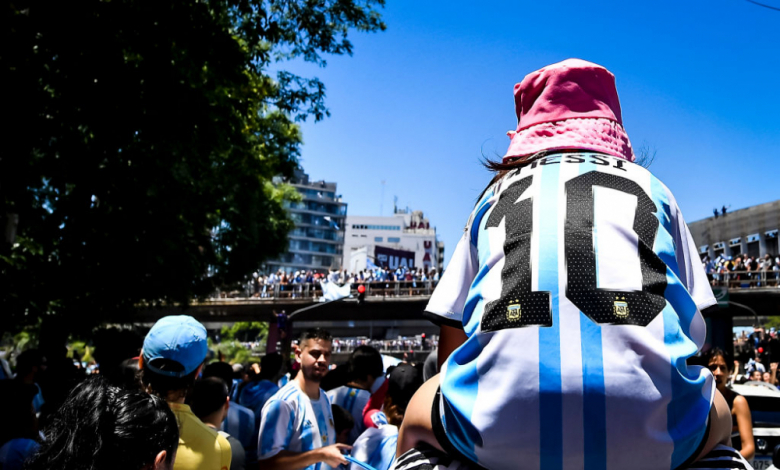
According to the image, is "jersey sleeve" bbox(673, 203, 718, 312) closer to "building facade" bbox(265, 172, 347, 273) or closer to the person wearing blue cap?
the person wearing blue cap

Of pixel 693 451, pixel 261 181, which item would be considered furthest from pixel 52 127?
pixel 261 181

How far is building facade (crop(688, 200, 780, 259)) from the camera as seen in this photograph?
55.3 metres

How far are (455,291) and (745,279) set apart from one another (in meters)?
38.4

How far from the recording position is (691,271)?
1720mm

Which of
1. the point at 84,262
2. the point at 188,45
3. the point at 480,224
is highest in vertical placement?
the point at 188,45

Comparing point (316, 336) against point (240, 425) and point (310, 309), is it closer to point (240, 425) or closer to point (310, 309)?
point (240, 425)

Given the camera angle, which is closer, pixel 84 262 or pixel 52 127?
pixel 52 127

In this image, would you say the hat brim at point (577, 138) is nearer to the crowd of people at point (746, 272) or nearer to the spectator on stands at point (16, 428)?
the spectator on stands at point (16, 428)

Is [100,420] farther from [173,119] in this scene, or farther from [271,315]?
[271,315]

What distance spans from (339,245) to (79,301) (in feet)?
403

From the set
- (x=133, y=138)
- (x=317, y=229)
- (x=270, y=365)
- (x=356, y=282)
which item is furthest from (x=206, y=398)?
(x=317, y=229)

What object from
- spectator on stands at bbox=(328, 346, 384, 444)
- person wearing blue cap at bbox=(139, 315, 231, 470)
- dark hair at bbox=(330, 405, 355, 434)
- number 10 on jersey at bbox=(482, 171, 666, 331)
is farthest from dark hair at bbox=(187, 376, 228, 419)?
number 10 on jersey at bbox=(482, 171, 666, 331)

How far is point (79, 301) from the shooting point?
17312 mm

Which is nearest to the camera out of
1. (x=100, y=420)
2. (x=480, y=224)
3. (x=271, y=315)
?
(x=480, y=224)
